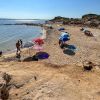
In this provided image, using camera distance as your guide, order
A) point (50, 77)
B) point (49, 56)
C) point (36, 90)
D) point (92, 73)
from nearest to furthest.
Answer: point (36, 90)
point (50, 77)
point (92, 73)
point (49, 56)

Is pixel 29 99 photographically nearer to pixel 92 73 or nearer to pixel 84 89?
pixel 84 89

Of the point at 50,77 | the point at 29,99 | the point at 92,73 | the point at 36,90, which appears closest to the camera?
the point at 29,99

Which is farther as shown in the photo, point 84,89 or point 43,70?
point 43,70

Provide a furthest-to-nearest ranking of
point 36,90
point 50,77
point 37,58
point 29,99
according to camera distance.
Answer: point 37,58 < point 50,77 < point 36,90 < point 29,99

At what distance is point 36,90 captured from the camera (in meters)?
13.0

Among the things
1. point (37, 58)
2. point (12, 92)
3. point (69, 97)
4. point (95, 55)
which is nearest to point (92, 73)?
point (69, 97)

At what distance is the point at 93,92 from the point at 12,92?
4.82m

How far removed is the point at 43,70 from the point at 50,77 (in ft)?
7.90

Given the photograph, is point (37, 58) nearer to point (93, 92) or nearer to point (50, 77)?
point (50, 77)

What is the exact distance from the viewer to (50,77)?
15.5 m

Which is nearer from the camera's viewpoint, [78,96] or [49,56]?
[78,96]

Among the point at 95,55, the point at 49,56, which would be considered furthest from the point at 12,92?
the point at 95,55

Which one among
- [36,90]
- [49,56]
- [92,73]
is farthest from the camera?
[49,56]

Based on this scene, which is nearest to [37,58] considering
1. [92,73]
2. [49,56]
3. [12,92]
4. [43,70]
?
[49,56]
